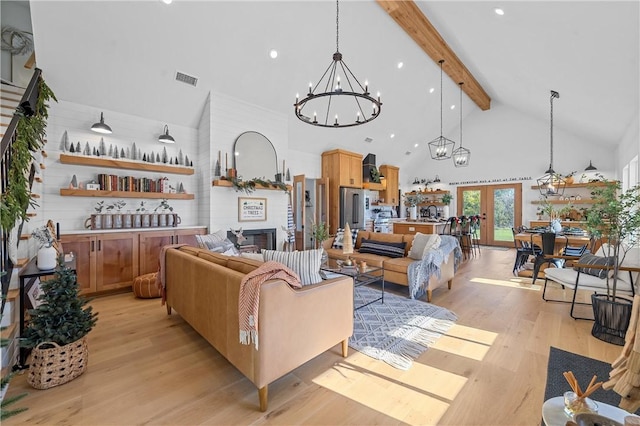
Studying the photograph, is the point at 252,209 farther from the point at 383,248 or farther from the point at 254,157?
the point at 383,248

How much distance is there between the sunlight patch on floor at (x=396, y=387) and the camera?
1860mm

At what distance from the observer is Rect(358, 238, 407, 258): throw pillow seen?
177 inches

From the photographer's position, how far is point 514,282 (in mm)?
4898

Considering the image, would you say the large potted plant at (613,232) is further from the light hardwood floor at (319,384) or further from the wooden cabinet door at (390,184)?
the wooden cabinet door at (390,184)

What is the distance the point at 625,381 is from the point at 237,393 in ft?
7.52

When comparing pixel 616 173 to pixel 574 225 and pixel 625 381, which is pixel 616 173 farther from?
pixel 625 381

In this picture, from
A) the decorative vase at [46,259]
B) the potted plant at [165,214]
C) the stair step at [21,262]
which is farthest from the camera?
the potted plant at [165,214]

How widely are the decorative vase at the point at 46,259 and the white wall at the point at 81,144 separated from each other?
6.49 ft

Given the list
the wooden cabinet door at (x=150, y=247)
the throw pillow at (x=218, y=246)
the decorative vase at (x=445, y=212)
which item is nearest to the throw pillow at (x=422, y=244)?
the throw pillow at (x=218, y=246)

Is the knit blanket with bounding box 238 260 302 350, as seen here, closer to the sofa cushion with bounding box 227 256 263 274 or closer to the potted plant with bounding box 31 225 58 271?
the sofa cushion with bounding box 227 256 263 274

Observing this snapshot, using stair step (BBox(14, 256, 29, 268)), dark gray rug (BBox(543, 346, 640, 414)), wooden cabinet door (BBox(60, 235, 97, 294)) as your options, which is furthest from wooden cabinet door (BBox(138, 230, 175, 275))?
dark gray rug (BBox(543, 346, 640, 414))

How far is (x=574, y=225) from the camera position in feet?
22.6

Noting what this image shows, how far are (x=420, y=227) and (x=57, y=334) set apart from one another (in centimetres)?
692

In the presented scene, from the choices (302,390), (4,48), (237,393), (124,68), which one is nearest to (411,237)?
(302,390)
